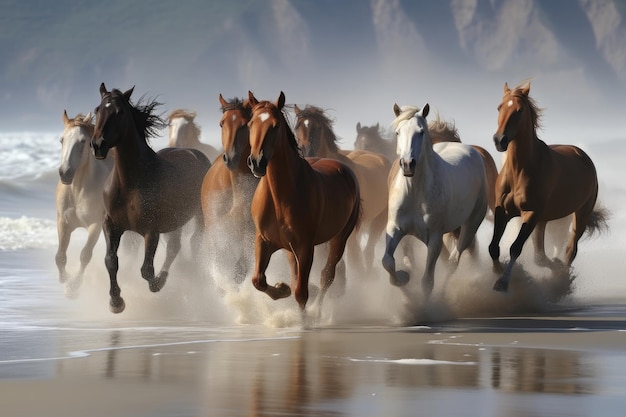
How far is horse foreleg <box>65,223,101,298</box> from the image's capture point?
1445 centimetres

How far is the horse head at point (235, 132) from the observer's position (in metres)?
11.9

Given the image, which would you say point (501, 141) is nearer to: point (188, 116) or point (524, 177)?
point (524, 177)

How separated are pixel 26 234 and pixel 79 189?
1654 cm

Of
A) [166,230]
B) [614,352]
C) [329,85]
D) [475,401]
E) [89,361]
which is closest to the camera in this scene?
[475,401]

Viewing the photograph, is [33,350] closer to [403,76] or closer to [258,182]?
[258,182]

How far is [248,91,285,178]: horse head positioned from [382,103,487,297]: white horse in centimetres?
127

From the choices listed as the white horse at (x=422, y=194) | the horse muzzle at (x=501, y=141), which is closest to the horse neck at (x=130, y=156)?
the white horse at (x=422, y=194)

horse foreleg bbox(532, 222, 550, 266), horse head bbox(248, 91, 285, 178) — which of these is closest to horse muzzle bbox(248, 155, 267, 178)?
horse head bbox(248, 91, 285, 178)

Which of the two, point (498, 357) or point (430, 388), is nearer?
point (430, 388)

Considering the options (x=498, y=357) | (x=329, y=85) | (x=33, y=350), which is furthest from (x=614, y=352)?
(x=329, y=85)

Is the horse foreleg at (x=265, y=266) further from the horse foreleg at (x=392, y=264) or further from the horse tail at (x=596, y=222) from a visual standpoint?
the horse tail at (x=596, y=222)

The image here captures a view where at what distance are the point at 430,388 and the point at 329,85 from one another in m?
112

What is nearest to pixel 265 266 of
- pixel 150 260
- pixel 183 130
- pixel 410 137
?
pixel 410 137

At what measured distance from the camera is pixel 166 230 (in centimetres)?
1339
